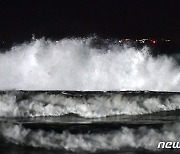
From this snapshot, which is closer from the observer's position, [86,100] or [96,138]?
[96,138]

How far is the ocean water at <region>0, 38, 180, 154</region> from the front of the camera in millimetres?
11227

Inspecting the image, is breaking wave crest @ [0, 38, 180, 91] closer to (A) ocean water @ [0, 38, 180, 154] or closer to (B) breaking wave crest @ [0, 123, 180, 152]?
(A) ocean water @ [0, 38, 180, 154]

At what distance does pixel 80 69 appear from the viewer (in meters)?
28.3

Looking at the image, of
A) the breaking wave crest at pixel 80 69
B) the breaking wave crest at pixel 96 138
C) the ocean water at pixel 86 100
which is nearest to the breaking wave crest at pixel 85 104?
the ocean water at pixel 86 100

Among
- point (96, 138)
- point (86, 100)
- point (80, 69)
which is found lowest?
point (96, 138)

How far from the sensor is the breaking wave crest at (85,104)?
16297mm

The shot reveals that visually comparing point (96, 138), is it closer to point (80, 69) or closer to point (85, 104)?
point (85, 104)

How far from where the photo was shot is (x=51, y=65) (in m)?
28.3

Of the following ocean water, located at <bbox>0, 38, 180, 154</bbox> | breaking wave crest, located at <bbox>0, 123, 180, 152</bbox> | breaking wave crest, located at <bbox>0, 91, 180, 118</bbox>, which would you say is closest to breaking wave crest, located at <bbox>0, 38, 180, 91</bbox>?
ocean water, located at <bbox>0, 38, 180, 154</bbox>

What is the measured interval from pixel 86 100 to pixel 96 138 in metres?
5.99

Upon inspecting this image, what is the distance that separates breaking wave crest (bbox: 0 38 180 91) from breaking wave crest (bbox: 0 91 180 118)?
883 cm

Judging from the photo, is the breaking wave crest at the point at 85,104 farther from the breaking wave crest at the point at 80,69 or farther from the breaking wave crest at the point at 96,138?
the breaking wave crest at the point at 80,69

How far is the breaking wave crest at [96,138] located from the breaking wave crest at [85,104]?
3.70 m

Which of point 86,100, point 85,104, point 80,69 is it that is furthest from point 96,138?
point 80,69
